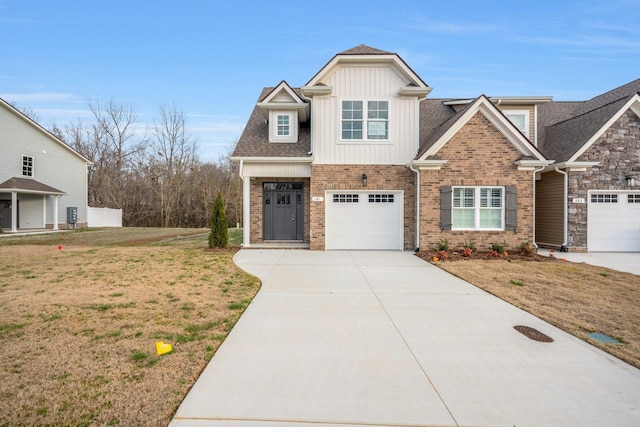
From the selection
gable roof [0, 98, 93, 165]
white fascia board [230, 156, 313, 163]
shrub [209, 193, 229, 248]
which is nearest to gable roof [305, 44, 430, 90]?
white fascia board [230, 156, 313, 163]

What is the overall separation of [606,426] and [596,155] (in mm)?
12855

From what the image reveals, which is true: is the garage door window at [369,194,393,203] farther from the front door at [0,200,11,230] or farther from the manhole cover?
the front door at [0,200,11,230]

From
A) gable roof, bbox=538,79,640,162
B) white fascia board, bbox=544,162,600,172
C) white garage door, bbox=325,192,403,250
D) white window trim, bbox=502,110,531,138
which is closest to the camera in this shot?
white fascia board, bbox=544,162,600,172

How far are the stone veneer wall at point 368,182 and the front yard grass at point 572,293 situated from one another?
2632mm

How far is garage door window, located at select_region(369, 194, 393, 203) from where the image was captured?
12516 mm

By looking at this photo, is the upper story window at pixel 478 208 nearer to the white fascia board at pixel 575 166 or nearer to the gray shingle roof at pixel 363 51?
the white fascia board at pixel 575 166

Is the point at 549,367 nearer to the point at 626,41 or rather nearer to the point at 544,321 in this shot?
the point at 544,321

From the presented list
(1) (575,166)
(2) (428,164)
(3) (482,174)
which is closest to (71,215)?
(2) (428,164)

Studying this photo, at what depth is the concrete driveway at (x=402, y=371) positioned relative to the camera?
108 inches

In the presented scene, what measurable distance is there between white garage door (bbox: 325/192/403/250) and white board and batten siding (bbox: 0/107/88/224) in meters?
22.7

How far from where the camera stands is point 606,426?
264 centimetres

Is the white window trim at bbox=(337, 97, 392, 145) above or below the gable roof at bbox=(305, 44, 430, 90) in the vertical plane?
below

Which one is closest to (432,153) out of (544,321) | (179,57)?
(544,321)

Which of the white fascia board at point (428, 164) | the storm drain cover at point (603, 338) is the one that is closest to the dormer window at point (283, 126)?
the white fascia board at point (428, 164)
